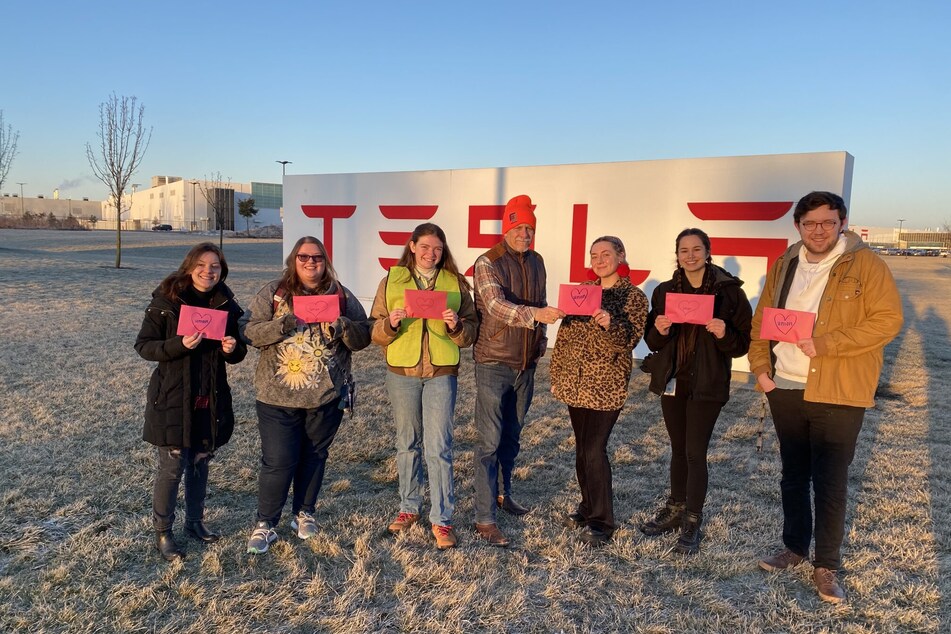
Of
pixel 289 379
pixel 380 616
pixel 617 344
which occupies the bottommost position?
pixel 380 616

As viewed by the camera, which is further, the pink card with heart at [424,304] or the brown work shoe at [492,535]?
the brown work shoe at [492,535]

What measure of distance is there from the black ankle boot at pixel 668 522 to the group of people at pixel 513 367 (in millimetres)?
13

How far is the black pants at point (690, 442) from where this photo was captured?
3283 millimetres

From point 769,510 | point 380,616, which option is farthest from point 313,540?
point 769,510

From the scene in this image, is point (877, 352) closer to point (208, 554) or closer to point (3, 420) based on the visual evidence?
point (208, 554)

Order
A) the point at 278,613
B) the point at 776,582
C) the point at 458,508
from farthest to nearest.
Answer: the point at 458,508 → the point at 776,582 → the point at 278,613

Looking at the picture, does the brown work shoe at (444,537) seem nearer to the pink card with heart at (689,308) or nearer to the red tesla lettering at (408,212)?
the pink card with heart at (689,308)

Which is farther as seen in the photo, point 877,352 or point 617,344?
point 617,344

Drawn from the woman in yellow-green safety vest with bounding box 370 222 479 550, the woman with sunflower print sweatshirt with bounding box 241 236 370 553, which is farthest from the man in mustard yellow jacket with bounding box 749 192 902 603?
the woman with sunflower print sweatshirt with bounding box 241 236 370 553

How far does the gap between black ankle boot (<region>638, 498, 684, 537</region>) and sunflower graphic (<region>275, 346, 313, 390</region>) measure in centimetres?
222

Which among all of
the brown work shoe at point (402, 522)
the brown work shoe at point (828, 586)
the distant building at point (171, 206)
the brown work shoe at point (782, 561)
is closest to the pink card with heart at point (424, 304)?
the brown work shoe at point (402, 522)

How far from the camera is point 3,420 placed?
17.2ft

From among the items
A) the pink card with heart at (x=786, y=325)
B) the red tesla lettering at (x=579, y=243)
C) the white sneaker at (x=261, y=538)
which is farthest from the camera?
the red tesla lettering at (x=579, y=243)

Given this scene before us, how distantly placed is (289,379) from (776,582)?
9.15 ft
